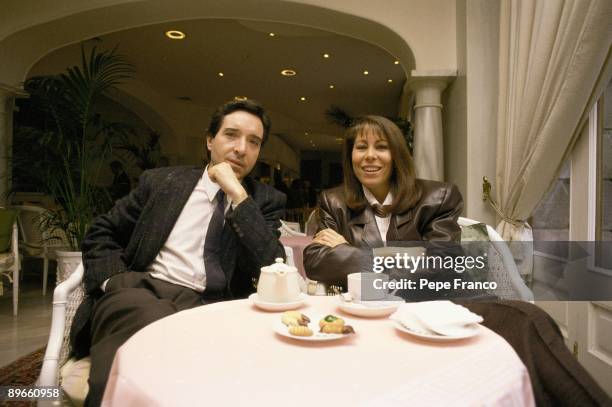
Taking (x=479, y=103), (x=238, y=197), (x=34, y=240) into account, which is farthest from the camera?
(x=34, y=240)

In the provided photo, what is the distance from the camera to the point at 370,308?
986mm

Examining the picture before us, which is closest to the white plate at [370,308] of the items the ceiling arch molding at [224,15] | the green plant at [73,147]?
the ceiling arch molding at [224,15]

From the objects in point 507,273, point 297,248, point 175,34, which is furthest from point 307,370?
point 175,34

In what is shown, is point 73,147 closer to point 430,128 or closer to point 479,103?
point 430,128

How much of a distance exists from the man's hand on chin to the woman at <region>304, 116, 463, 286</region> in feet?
1.16

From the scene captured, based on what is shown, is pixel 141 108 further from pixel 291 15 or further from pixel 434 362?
pixel 434 362

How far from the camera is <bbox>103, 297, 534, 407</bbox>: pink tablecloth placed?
589 millimetres

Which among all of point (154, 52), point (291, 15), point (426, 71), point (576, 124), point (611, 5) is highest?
point (154, 52)

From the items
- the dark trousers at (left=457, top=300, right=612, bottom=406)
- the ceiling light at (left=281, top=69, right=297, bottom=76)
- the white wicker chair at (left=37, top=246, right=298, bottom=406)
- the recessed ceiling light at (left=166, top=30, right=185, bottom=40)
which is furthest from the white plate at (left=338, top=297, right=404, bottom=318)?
the ceiling light at (left=281, top=69, right=297, bottom=76)

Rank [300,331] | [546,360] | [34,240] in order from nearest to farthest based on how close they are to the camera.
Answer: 1. [300,331]
2. [546,360]
3. [34,240]

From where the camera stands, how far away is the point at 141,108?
890cm

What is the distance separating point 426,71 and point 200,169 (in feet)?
7.89

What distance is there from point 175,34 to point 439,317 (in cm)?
616

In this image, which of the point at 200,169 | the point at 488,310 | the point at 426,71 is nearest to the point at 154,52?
the point at 426,71
